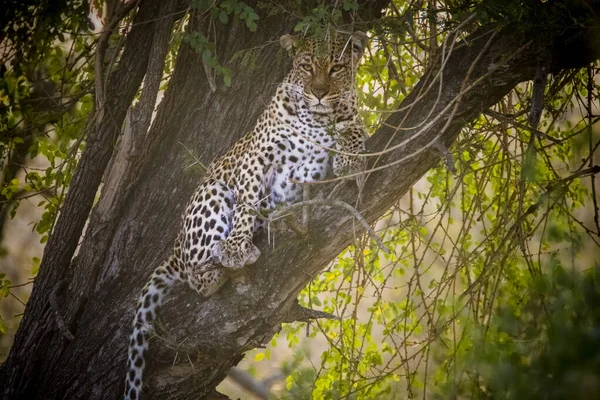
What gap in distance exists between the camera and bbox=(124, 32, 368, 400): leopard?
4.57m

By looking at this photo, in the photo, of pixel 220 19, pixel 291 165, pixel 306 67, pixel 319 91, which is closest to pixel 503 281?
pixel 291 165

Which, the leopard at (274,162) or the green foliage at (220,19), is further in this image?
the leopard at (274,162)

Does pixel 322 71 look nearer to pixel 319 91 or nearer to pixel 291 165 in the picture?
pixel 319 91

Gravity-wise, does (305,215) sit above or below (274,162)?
below

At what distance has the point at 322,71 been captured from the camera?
471 cm

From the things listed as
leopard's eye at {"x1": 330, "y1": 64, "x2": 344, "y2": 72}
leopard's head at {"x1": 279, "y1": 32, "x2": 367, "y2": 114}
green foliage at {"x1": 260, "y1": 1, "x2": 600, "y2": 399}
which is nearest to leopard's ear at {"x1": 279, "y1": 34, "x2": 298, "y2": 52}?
leopard's head at {"x1": 279, "y1": 32, "x2": 367, "y2": 114}

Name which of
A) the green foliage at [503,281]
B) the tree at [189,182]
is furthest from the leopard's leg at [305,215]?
the green foliage at [503,281]

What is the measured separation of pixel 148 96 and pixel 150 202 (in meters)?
0.65

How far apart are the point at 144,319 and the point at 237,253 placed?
682mm

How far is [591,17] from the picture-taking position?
3689mm

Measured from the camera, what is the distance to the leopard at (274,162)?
457 centimetres

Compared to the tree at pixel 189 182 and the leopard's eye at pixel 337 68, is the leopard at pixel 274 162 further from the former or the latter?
the tree at pixel 189 182

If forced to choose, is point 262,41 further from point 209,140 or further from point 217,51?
point 209,140

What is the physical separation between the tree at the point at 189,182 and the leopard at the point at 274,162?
139mm
